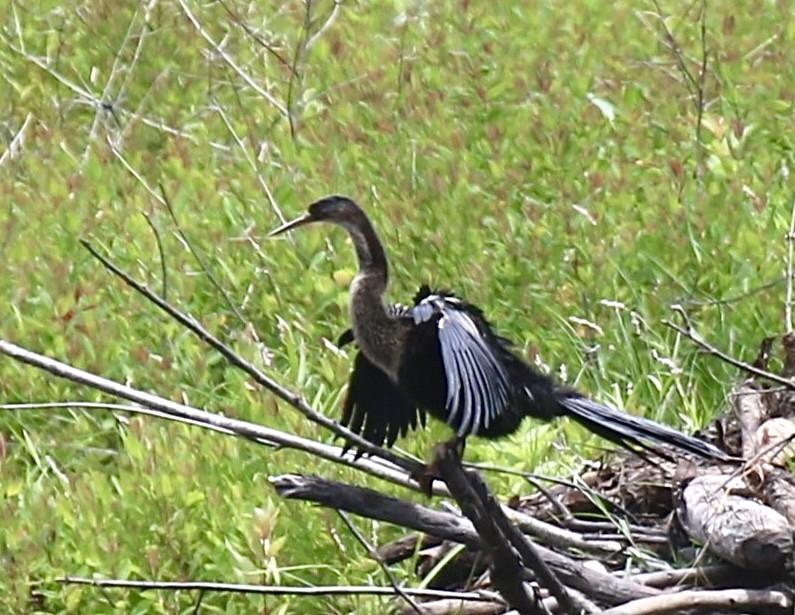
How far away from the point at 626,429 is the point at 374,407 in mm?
477

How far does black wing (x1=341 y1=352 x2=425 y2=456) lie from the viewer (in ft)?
11.1

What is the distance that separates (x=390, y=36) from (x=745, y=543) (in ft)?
12.4

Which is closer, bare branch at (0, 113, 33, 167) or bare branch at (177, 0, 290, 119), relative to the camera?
bare branch at (177, 0, 290, 119)

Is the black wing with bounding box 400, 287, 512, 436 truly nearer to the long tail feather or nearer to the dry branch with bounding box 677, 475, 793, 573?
the long tail feather

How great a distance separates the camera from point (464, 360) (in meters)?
3.03

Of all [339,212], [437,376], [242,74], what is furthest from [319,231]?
[437,376]

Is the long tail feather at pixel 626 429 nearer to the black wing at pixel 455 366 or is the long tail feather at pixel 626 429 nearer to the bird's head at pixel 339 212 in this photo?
the black wing at pixel 455 366

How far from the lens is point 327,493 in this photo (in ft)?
9.67

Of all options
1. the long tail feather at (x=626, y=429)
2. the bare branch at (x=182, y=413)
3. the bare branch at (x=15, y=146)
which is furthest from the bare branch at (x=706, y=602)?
the bare branch at (x=15, y=146)

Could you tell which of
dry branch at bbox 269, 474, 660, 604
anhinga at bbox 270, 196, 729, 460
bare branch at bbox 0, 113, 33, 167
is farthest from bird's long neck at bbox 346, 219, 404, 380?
bare branch at bbox 0, 113, 33, 167

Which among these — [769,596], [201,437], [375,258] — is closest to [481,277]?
[201,437]

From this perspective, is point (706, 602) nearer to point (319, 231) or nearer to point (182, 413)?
point (182, 413)

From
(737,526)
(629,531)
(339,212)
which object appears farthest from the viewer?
(629,531)

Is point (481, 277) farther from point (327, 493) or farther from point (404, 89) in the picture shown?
point (327, 493)
